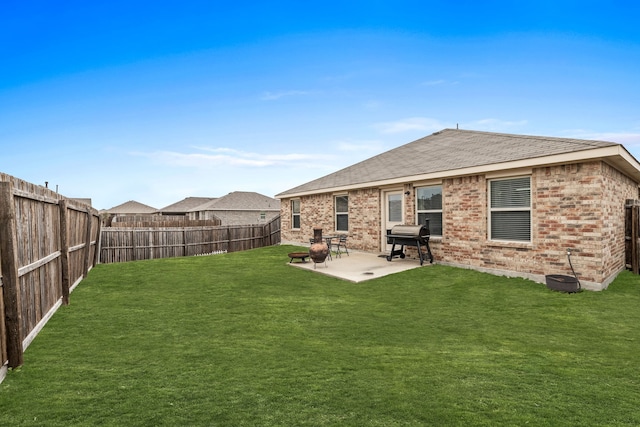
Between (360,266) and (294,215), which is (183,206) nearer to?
(294,215)

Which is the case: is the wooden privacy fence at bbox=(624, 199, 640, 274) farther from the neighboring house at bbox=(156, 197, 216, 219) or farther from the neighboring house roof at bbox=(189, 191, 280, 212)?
the neighboring house at bbox=(156, 197, 216, 219)

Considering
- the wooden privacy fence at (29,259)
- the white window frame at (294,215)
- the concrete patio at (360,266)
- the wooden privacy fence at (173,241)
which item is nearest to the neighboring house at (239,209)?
the wooden privacy fence at (173,241)

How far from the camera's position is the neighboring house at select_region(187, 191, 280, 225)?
3738 cm

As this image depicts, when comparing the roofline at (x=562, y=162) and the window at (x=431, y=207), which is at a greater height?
the roofline at (x=562, y=162)

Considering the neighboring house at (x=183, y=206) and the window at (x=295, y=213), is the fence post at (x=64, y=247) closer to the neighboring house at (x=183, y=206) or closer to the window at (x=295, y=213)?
the window at (x=295, y=213)

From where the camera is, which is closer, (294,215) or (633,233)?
(633,233)

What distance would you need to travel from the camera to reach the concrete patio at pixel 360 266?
9435mm

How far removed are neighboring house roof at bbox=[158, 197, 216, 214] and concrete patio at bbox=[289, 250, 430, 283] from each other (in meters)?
37.1

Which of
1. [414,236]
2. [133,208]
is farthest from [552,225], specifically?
[133,208]

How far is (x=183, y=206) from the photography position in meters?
46.2

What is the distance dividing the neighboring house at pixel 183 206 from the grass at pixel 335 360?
40.2 meters

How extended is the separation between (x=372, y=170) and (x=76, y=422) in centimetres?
1326

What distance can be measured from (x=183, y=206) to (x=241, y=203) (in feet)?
39.3

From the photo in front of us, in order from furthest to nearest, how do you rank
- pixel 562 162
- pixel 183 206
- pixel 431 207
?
1. pixel 183 206
2. pixel 431 207
3. pixel 562 162
